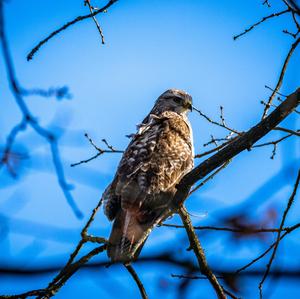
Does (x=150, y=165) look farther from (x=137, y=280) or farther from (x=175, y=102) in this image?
(x=175, y=102)

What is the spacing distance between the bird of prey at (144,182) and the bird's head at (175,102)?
4.72 feet

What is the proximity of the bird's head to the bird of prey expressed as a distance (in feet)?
4.72

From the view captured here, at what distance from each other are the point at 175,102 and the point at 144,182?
2.52 meters

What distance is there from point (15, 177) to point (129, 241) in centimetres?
178

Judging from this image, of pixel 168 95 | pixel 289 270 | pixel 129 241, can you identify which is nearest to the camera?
pixel 289 270

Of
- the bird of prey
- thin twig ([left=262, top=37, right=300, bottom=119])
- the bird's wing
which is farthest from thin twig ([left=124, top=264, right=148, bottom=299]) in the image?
thin twig ([left=262, top=37, right=300, bottom=119])

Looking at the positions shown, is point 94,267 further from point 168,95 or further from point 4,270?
point 168,95

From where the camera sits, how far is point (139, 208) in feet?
15.2

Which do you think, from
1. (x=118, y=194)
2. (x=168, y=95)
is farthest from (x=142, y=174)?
(x=168, y=95)

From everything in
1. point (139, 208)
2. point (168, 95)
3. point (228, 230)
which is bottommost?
point (228, 230)

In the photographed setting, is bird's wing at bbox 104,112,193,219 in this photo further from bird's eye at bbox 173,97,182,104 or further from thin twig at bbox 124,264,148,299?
bird's eye at bbox 173,97,182,104

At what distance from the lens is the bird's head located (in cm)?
693

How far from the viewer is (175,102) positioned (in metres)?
7.04

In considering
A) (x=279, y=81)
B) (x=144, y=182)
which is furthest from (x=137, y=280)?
(x=279, y=81)
